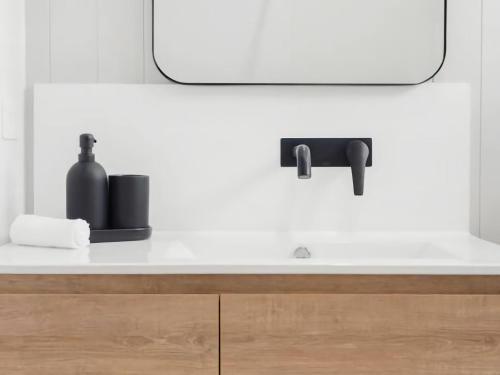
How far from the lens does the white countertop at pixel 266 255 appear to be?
2.92 feet

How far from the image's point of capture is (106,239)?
116 cm

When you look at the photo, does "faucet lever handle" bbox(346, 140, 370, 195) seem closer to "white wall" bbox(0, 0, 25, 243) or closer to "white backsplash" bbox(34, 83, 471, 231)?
"white backsplash" bbox(34, 83, 471, 231)

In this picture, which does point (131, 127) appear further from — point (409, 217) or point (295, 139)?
point (409, 217)

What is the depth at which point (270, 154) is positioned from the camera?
1345mm

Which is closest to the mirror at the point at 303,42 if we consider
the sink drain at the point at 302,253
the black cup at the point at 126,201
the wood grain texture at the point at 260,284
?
the black cup at the point at 126,201

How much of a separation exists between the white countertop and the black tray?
0.08 ft

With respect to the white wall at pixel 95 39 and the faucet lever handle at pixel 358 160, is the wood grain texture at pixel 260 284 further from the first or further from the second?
the white wall at pixel 95 39

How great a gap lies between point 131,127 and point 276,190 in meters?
0.38

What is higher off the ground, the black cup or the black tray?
the black cup

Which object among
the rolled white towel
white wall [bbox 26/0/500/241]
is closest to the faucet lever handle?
white wall [bbox 26/0/500/241]
